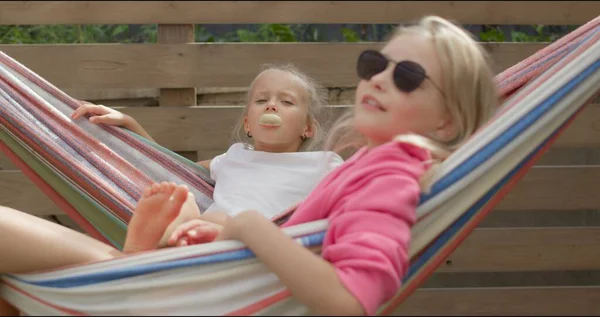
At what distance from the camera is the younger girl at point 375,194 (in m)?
1.43

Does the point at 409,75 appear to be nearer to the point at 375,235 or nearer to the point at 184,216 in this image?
the point at 375,235

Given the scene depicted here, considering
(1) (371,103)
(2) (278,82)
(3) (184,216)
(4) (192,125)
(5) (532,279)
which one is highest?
(1) (371,103)

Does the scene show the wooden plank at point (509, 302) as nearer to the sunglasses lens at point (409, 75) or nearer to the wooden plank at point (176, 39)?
the wooden plank at point (176, 39)

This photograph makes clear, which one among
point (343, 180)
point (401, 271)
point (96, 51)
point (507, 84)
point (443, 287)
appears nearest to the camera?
point (401, 271)

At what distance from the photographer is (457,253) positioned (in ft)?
11.0

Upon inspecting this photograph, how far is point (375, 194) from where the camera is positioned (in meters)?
1.48

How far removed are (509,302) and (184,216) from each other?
1789 mm

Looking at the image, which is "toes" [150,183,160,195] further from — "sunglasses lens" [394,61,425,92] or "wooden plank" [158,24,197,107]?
"wooden plank" [158,24,197,107]

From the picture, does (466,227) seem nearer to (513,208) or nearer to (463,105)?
(463,105)

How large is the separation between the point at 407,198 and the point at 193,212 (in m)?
0.75

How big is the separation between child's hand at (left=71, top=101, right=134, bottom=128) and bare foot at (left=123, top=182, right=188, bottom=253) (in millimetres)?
682

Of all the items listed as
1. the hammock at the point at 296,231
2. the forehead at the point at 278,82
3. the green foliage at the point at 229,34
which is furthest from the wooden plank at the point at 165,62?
the hammock at the point at 296,231

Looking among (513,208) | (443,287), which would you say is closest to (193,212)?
(513,208)

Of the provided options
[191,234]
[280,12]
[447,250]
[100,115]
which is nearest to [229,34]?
[280,12]
